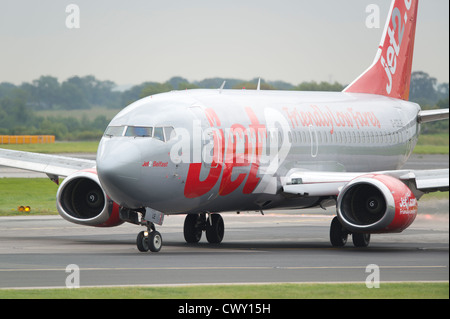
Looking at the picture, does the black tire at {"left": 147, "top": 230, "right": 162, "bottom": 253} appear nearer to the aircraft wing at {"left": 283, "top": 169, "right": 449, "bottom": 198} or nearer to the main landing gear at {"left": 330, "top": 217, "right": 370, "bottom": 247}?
the aircraft wing at {"left": 283, "top": 169, "right": 449, "bottom": 198}

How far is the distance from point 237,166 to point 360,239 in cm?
449

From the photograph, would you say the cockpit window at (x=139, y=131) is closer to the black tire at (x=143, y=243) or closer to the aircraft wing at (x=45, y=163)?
the black tire at (x=143, y=243)

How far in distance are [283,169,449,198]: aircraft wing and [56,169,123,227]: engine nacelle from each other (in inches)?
198

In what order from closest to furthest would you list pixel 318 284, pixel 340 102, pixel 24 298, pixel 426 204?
1. pixel 24 298
2. pixel 318 284
3. pixel 426 204
4. pixel 340 102

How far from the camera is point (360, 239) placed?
100 ft

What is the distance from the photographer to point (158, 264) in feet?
78.9

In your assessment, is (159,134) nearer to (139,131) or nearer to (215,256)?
(139,131)

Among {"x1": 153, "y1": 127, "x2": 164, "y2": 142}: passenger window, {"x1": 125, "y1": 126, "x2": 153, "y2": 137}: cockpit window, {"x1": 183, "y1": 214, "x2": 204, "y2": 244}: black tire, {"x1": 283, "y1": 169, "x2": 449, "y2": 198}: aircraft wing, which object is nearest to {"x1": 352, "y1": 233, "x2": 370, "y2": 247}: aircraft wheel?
{"x1": 283, "y1": 169, "x2": 449, "y2": 198}: aircraft wing

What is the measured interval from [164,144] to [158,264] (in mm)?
3826

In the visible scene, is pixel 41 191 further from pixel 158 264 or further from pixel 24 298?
pixel 24 298

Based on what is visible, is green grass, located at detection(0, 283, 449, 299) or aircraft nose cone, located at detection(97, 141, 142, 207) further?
aircraft nose cone, located at detection(97, 141, 142, 207)

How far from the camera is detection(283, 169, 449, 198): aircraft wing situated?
92.8 ft

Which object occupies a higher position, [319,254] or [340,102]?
[340,102]

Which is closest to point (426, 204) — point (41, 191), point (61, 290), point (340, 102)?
point (61, 290)
